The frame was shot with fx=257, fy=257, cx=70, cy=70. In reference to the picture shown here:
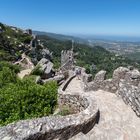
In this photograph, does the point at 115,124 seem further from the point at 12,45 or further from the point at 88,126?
the point at 12,45

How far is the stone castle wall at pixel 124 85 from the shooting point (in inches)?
532

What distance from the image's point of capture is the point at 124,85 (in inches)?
603

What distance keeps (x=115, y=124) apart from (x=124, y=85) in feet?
14.6

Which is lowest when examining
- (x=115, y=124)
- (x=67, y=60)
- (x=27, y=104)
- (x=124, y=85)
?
(x=67, y=60)

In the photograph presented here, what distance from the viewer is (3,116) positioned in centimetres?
1270

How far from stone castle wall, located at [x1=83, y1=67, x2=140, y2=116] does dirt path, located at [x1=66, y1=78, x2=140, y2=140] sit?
426 millimetres

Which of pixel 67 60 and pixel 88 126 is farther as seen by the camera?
pixel 67 60

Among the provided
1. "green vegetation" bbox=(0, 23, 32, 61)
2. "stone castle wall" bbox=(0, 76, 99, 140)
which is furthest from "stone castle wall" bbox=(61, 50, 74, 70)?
"stone castle wall" bbox=(0, 76, 99, 140)

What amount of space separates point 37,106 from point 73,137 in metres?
4.46

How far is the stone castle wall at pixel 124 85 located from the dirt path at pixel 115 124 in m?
0.43

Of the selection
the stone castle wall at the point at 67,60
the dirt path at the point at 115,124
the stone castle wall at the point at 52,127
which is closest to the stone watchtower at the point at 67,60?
the stone castle wall at the point at 67,60

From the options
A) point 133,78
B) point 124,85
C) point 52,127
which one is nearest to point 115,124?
point 52,127

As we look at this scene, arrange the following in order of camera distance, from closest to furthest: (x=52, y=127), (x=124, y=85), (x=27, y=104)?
1. (x=52, y=127)
2. (x=27, y=104)
3. (x=124, y=85)

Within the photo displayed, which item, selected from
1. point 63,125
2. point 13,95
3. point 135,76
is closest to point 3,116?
point 13,95
